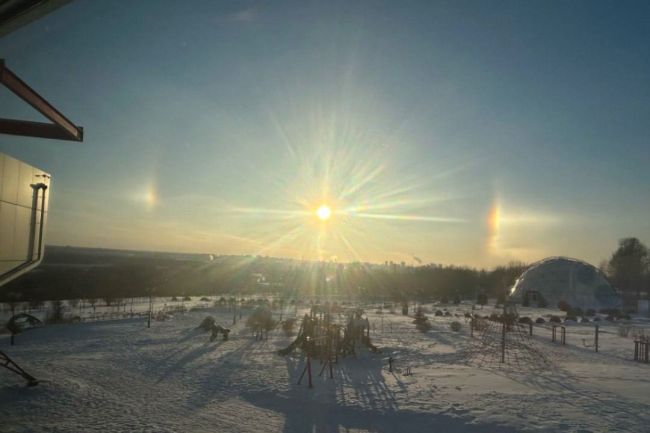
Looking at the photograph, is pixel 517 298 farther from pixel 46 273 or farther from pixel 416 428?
pixel 46 273

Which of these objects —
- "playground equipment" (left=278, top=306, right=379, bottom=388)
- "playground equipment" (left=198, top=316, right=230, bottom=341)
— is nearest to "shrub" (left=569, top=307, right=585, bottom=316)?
"playground equipment" (left=278, top=306, right=379, bottom=388)

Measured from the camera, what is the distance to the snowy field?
9812 millimetres

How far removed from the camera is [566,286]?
1844 inches

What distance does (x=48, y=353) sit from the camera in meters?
17.5

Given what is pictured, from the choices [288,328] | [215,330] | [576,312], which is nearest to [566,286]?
[576,312]

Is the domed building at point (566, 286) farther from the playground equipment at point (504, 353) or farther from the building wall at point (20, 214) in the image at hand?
the building wall at point (20, 214)

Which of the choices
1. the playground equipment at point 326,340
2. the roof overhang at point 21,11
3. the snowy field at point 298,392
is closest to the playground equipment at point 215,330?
the snowy field at point 298,392

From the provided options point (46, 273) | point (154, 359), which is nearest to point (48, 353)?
point (154, 359)

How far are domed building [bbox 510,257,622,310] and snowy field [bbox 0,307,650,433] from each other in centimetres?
2778

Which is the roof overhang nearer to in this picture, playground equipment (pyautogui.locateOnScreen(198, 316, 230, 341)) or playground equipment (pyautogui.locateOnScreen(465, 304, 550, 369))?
playground equipment (pyautogui.locateOnScreen(465, 304, 550, 369))

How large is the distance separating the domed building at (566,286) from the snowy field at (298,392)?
27778 millimetres

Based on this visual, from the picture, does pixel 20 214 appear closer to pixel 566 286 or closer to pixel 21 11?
pixel 21 11

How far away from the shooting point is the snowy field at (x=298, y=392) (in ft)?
32.2

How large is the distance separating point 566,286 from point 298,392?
44498 millimetres
